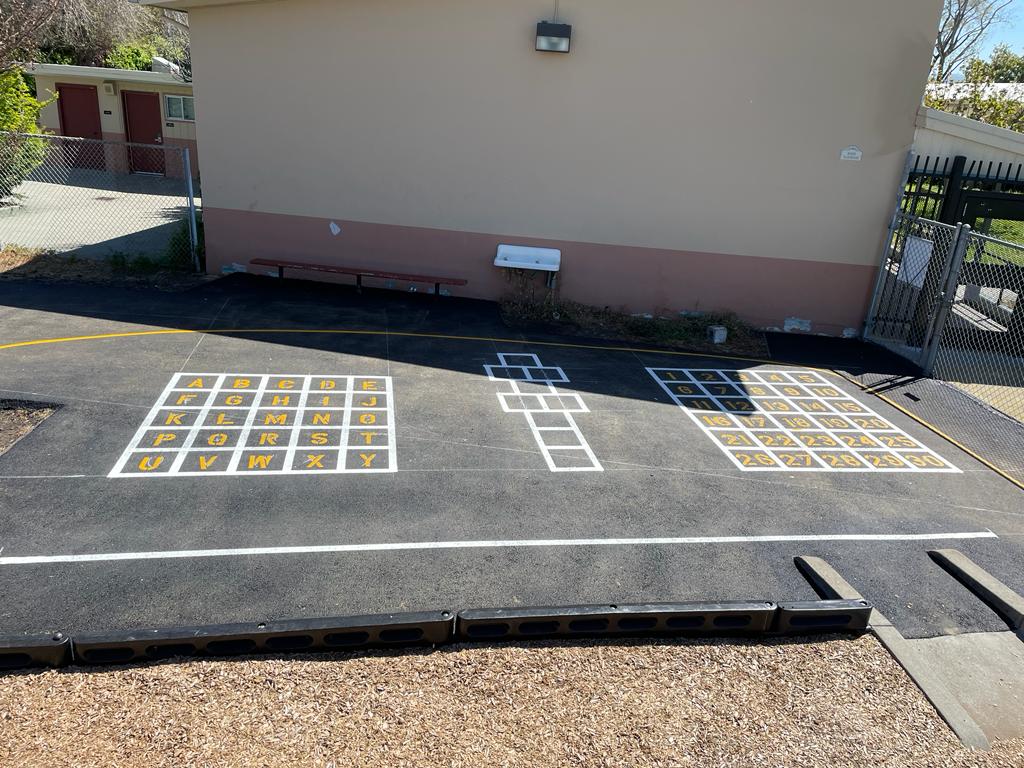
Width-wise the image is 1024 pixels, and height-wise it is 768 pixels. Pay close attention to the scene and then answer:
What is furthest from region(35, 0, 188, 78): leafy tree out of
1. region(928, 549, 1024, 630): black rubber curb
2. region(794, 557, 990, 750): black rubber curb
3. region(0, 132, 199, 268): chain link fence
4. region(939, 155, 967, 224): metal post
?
region(928, 549, 1024, 630): black rubber curb

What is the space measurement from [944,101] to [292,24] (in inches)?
836

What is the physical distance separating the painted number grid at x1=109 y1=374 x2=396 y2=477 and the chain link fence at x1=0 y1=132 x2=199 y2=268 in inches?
243

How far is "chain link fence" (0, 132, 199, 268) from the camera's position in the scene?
49.5 ft

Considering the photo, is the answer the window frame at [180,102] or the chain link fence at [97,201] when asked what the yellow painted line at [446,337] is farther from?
the window frame at [180,102]

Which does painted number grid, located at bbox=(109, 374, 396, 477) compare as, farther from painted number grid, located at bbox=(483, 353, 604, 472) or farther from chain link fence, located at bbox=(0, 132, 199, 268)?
chain link fence, located at bbox=(0, 132, 199, 268)

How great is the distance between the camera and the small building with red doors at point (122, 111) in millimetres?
25828

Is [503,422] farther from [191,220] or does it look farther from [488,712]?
[191,220]

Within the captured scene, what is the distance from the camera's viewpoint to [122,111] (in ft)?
85.9

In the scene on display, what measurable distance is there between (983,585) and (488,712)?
446 cm

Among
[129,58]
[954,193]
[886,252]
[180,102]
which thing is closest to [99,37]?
[129,58]

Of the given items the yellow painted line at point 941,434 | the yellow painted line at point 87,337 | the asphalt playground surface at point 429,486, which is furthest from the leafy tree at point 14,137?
the yellow painted line at point 941,434

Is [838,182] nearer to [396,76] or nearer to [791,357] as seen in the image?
[791,357]

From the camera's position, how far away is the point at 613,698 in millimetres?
4645

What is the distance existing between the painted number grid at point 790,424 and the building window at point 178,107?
22044 millimetres
